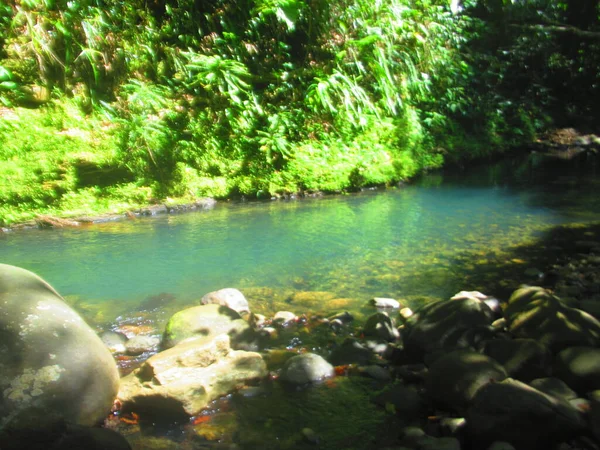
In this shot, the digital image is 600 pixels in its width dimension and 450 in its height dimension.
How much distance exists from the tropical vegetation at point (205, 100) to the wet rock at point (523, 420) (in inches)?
289

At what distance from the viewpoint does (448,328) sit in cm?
326

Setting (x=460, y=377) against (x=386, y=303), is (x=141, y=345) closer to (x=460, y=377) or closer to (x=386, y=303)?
(x=386, y=303)

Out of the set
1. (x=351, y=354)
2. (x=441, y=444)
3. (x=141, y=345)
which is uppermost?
(x=441, y=444)

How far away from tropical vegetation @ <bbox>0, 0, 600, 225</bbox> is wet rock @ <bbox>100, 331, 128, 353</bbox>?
520cm

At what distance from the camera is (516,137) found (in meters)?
14.8

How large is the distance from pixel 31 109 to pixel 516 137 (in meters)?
13.2

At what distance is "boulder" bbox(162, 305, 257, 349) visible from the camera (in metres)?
3.46

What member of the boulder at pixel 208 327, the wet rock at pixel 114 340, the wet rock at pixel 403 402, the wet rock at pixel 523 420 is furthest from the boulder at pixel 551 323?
the wet rock at pixel 114 340

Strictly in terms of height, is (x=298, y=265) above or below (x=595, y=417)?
below

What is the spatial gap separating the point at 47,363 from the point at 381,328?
7.32 feet

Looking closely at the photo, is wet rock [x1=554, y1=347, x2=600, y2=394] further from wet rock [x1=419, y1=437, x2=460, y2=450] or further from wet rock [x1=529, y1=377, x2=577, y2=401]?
wet rock [x1=419, y1=437, x2=460, y2=450]

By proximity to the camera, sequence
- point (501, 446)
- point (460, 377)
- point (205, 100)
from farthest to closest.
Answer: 1. point (205, 100)
2. point (460, 377)
3. point (501, 446)

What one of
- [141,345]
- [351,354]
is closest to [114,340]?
[141,345]

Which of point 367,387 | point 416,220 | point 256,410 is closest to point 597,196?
point 416,220
